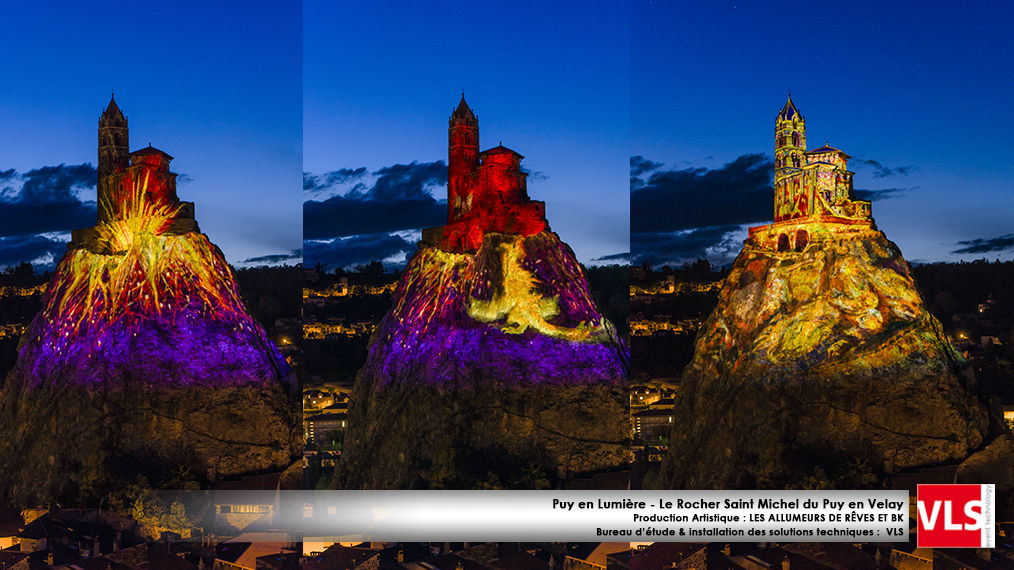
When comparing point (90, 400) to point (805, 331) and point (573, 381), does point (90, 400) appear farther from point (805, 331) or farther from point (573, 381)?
point (805, 331)

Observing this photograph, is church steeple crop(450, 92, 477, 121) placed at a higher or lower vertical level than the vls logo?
higher

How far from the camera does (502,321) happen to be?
19531mm

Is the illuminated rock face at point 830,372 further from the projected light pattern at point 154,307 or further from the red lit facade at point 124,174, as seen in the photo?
the red lit facade at point 124,174

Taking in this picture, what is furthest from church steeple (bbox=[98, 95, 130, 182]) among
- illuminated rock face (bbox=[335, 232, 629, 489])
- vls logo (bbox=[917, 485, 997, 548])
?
vls logo (bbox=[917, 485, 997, 548])

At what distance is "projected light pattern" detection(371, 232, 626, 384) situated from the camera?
61.6 ft

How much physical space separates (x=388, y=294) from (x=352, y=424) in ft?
9.73

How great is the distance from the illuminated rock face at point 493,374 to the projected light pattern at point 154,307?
4.58 metres

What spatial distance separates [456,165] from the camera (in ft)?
59.0

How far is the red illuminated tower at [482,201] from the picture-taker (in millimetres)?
17891

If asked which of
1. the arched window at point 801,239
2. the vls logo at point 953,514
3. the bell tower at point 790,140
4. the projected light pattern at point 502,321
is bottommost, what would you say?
the vls logo at point 953,514

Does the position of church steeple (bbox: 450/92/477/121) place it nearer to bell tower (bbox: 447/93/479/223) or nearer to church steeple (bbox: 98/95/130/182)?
bell tower (bbox: 447/93/479/223)

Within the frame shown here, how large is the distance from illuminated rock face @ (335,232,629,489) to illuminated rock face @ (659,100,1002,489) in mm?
2836

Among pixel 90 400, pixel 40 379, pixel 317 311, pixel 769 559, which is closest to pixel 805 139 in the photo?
pixel 769 559

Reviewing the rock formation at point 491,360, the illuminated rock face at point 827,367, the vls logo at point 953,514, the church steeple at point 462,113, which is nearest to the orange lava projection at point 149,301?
the rock formation at point 491,360
